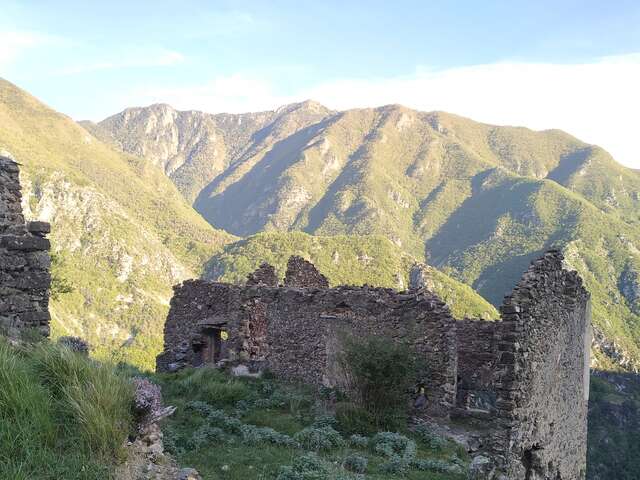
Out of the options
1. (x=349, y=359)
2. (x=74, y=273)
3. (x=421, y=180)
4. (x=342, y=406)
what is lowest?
(x=74, y=273)

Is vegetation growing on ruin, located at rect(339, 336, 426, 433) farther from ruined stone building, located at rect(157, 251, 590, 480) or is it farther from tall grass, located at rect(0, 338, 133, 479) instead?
tall grass, located at rect(0, 338, 133, 479)

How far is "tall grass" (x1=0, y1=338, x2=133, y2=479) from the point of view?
4.54 meters

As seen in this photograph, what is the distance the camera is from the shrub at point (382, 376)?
10.7 meters

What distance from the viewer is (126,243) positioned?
75.0 meters

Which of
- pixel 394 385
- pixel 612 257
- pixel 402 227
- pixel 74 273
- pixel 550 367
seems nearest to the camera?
pixel 550 367

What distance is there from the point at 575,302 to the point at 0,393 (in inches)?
378

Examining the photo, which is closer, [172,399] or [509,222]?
[172,399]

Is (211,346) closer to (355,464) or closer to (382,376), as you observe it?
(382,376)

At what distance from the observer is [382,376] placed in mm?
10703

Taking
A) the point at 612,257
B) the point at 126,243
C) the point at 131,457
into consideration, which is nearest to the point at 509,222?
the point at 612,257

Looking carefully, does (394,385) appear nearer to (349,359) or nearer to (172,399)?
(349,359)

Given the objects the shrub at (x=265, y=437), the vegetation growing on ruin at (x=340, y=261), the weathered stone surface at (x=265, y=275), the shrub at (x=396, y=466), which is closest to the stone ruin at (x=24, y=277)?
the shrub at (x=265, y=437)

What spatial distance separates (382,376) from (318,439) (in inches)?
87.4

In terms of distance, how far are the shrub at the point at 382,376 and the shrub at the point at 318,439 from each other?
4.98 feet
